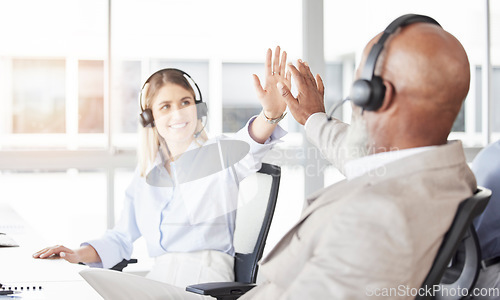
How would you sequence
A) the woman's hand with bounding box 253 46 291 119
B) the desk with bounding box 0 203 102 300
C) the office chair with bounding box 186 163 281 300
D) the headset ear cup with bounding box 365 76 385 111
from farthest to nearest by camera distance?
1. the office chair with bounding box 186 163 281 300
2. the woman's hand with bounding box 253 46 291 119
3. the desk with bounding box 0 203 102 300
4. the headset ear cup with bounding box 365 76 385 111

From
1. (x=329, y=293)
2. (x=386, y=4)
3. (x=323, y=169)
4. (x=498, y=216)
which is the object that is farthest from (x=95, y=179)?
(x=329, y=293)

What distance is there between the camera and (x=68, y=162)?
12.6 feet

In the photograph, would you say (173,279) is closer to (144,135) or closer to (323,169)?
(144,135)

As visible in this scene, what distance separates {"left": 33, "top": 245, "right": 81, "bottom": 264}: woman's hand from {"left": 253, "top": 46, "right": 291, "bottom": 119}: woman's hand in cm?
78

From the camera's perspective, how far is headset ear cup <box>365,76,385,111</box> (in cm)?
104

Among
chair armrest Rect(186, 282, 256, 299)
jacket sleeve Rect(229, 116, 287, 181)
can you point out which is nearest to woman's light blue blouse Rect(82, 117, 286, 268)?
jacket sleeve Rect(229, 116, 287, 181)

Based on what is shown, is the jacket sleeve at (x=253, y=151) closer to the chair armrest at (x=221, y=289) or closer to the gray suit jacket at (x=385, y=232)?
the chair armrest at (x=221, y=289)

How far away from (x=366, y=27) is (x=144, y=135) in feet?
8.20

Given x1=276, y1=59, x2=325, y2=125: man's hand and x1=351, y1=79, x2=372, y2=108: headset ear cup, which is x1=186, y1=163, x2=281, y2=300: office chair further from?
x1=351, y1=79, x2=372, y2=108: headset ear cup

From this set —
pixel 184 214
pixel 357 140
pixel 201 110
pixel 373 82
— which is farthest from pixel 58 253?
pixel 373 82

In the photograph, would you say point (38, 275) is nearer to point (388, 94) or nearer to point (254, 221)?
point (254, 221)

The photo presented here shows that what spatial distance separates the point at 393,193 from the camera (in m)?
0.97

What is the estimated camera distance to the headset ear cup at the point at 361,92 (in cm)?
104

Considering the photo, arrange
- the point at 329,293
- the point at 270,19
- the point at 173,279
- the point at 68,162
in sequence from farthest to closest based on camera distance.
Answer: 1. the point at 270,19
2. the point at 68,162
3. the point at 173,279
4. the point at 329,293
